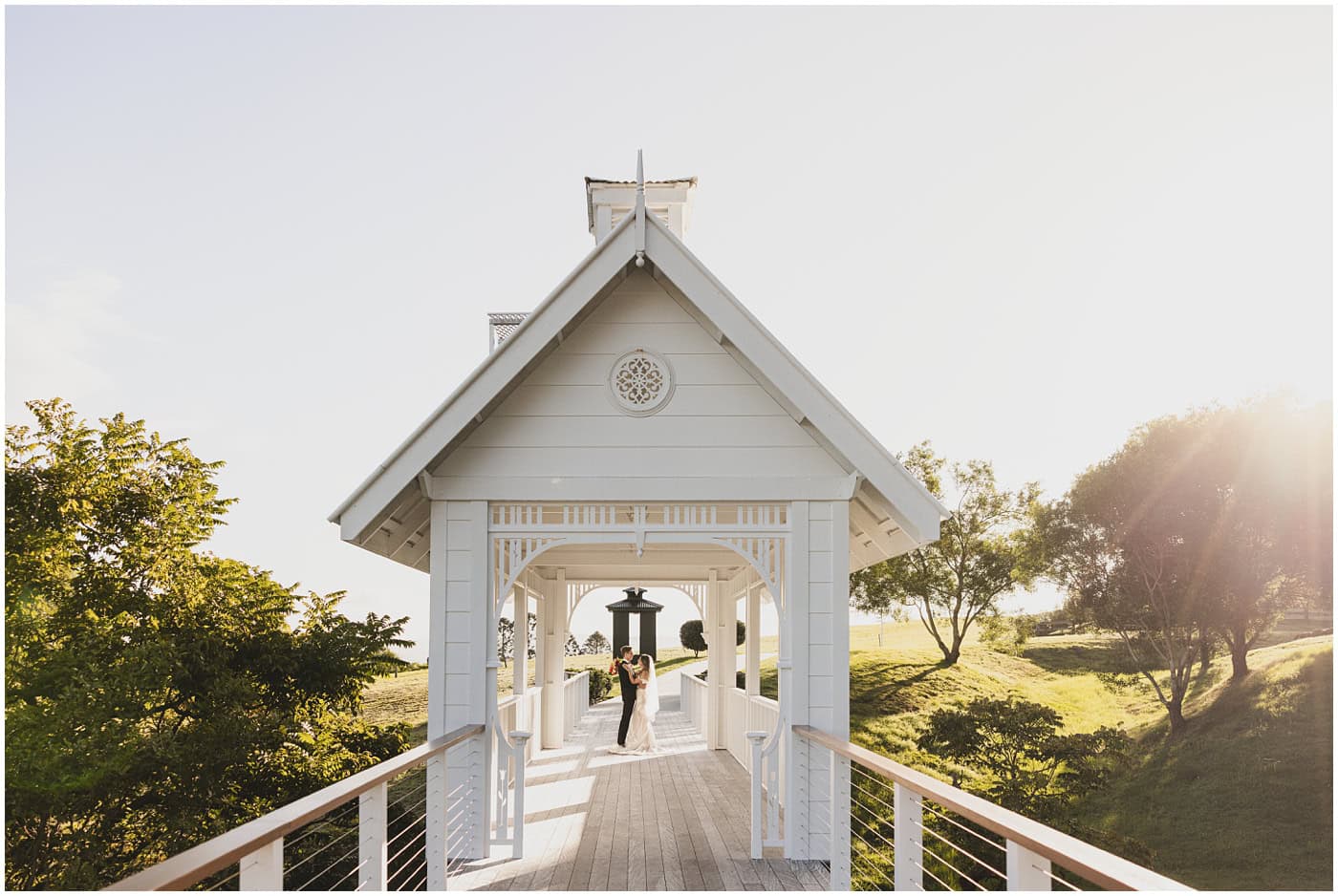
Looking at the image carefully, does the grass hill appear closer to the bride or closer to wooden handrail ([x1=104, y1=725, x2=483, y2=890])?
the bride

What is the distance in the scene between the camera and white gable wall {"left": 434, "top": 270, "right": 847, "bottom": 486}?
793 cm

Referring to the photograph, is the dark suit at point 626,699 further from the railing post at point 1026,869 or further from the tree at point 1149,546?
the tree at point 1149,546

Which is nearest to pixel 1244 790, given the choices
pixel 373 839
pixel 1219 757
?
pixel 1219 757

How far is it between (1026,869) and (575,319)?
5.29 metres

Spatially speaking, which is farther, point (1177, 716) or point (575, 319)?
point (1177, 716)

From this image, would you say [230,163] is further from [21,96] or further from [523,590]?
[523,590]

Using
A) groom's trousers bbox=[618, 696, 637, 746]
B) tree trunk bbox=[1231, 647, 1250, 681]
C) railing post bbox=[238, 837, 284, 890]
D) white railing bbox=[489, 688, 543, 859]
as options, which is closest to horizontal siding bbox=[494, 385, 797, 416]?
white railing bbox=[489, 688, 543, 859]

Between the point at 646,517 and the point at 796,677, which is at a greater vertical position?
the point at 646,517

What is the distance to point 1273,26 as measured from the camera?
33.2 m

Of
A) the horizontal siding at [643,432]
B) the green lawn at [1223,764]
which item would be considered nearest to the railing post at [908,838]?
the horizontal siding at [643,432]

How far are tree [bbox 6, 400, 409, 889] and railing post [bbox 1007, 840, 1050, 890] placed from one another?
553 inches

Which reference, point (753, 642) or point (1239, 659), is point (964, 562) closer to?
point (1239, 659)

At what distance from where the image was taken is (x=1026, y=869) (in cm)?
347

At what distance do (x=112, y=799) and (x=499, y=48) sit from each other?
13.9 m
